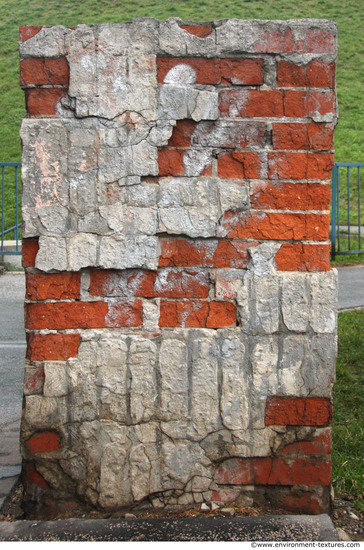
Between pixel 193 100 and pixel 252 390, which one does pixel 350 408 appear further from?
pixel 193 100

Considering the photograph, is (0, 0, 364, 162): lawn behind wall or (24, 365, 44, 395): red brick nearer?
(24, 365, 44, 395): red brick

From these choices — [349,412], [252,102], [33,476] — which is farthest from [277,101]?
[349,412]

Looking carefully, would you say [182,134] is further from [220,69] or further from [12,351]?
[12,351]

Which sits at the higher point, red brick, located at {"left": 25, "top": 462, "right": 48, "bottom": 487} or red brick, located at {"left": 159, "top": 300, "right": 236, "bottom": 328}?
red brick, located at {"left": 159, "top": 300, "right": 236, "bottom": 328}

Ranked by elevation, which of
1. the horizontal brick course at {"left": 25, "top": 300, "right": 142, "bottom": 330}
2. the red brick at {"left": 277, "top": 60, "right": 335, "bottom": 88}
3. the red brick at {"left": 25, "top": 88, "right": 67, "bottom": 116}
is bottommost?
the horizontal brick course at {"left": 25, "top": 300, "right": 142, "bottom": 330}

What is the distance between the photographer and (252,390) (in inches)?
78.3

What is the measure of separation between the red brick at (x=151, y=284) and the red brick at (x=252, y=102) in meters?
0.62

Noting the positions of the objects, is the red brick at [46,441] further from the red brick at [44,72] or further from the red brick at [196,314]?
the red brick at [44,72]

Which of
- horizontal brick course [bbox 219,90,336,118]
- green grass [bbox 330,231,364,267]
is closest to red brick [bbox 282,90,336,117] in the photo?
horizontal brick course [bbox 219,90,336,118]

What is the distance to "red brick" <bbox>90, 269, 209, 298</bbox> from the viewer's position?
77.9 inches

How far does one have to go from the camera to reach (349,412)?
3.12 m

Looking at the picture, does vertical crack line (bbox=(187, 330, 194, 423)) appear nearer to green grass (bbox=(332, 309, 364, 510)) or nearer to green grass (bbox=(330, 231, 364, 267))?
green grass (bbox=(332, 309, 364, 510))

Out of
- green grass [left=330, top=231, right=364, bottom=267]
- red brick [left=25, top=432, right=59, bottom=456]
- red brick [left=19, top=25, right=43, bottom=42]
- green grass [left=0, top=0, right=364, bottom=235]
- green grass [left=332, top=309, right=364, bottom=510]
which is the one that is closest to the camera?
red brick [left=19, top=25, right=43, bottom=42]

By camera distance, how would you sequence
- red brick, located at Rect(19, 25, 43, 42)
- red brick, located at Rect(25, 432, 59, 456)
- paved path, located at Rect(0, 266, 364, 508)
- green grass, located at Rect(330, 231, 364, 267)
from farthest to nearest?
green grass, located at Rect(330, 231, 364, 267) → paved path, located at Rect(0, 266, 364, 508) → red brick, located at Rect(25, 432, 59, 456) → red brick, located at Rect(19, 25, 43, 42)
